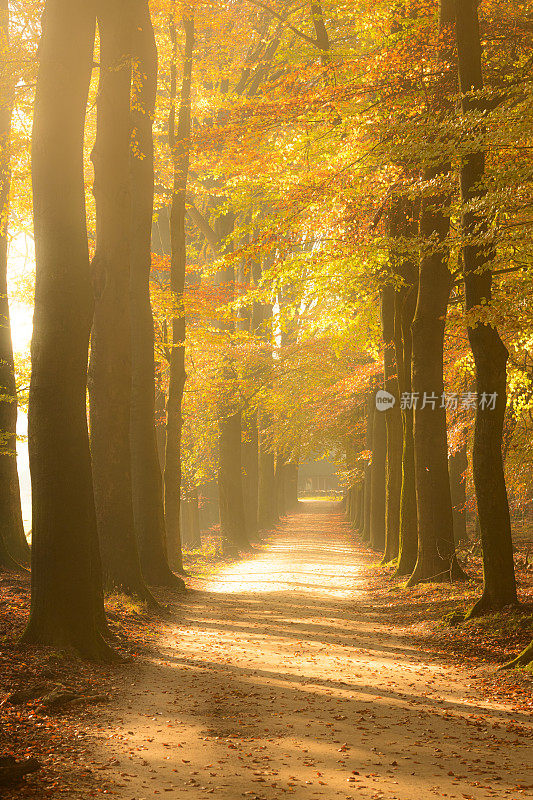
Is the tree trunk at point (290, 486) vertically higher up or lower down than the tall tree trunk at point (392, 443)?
lower down

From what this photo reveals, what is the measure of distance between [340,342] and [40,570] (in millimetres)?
13292

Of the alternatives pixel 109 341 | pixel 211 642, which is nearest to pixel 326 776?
pixel 211 642

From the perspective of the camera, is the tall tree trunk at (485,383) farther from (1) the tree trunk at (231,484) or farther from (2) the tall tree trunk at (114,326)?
(1) the tree trunk at (231,484)

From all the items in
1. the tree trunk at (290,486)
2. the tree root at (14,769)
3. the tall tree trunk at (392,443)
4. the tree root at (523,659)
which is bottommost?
the tree trunk at (290,486)

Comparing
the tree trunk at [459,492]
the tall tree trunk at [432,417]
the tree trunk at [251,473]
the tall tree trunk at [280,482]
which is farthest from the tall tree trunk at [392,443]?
the tall tree trunk at [280,482]

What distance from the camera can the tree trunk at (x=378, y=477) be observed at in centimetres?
2550

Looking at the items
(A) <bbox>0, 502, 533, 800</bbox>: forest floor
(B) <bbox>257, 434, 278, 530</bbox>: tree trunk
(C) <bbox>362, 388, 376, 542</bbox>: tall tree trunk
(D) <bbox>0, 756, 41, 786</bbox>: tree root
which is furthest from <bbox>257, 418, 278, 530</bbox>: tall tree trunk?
(D) <bbox>0, 756, 41, 786</bbox>: tree root

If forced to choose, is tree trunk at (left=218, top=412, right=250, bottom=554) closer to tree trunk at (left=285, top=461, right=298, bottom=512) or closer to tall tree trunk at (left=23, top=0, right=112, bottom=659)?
tall tree trunk at (left=23, top=0, right=112, bottom=659)

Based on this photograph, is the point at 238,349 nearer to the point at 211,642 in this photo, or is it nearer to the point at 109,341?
the point at 109,341

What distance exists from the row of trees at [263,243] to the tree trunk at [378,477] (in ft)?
0.37

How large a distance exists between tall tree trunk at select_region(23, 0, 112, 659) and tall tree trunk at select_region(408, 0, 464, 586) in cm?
757

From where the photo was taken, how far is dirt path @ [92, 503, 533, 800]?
16.7 ft

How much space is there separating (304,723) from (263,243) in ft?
33.4

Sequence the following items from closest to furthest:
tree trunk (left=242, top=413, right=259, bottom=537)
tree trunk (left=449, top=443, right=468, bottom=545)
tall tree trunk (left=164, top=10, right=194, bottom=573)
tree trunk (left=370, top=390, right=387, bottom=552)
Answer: tall tree trunk (left=164, top=10, right=194, bottom=573) < tree trunk (left=449, top=443, right=468, bottom=545) < tree trunk (left=370, top=390, right=387, bottom=552) < tree trunk (left=242, top=413, right=259, bottom=537)
